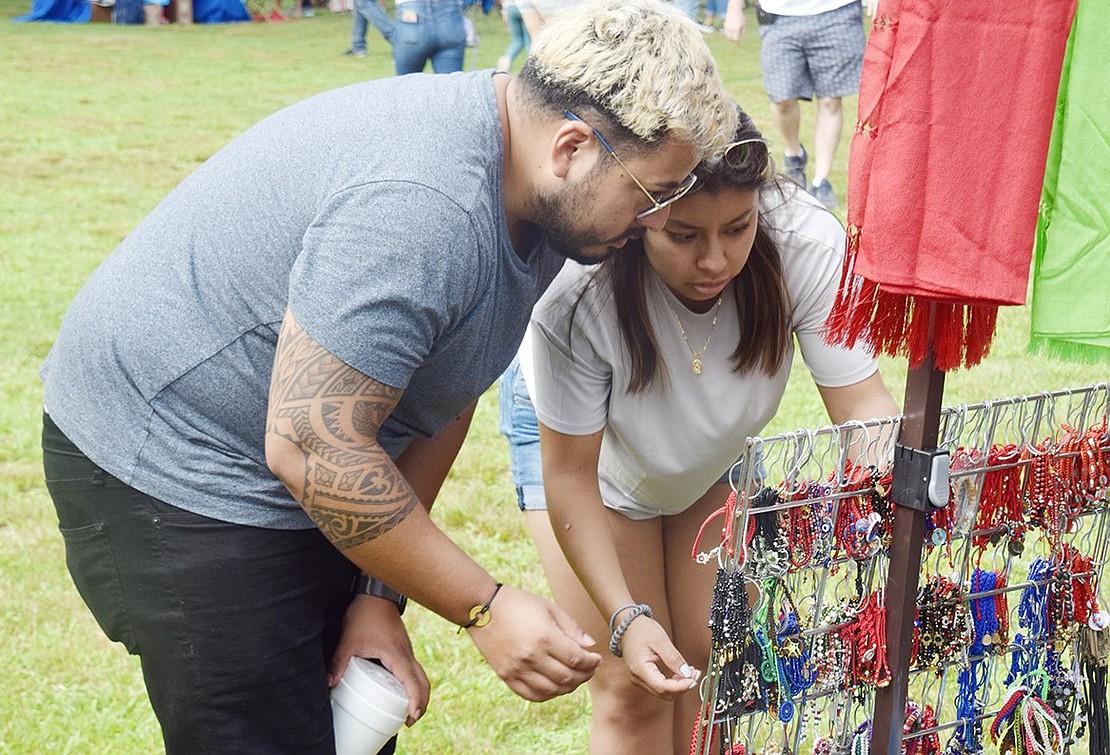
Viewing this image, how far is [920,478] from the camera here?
173cm

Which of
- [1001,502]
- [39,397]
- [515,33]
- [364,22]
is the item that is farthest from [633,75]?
[364,22]

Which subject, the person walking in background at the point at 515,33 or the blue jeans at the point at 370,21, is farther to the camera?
the blue jeans at the point at 370,21

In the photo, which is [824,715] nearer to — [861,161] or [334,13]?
[861,161]

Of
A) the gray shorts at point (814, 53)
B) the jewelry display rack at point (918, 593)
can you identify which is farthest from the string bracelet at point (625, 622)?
the gray shorts at point (814, 53)

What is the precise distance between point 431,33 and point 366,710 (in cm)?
680

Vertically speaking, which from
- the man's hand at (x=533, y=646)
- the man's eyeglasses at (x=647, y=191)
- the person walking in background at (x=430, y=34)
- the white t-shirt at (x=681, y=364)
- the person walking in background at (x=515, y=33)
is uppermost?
the man's eyeglasses at (x=647, y=191)

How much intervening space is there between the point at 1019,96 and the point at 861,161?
7.5 inches

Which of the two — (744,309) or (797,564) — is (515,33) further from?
(797,564)

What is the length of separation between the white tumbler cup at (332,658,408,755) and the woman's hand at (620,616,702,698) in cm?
33

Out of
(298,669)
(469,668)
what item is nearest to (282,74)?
(469,668)

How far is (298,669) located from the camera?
6.26 ft

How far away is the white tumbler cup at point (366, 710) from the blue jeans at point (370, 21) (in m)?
9.80

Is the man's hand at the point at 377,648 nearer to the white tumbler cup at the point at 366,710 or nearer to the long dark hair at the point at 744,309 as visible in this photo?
the white tumbler cup at the point at 366,710

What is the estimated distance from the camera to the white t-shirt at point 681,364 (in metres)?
2.11
